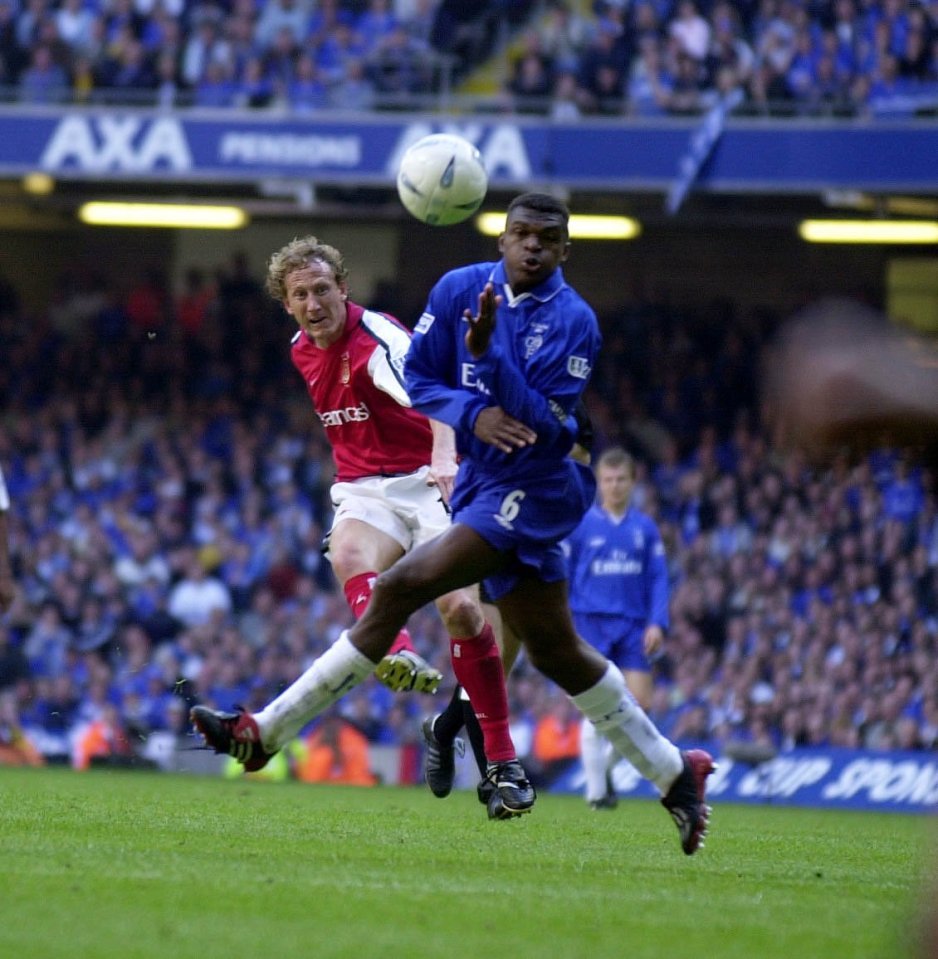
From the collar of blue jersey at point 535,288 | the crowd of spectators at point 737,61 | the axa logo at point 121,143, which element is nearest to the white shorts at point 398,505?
the collar of blue jersey at point 535,288

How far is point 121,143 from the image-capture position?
2111 centimetres

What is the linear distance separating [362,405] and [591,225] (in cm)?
1489

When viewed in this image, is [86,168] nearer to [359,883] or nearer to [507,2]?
[507,2]

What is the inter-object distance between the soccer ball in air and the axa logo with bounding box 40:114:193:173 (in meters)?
12.5

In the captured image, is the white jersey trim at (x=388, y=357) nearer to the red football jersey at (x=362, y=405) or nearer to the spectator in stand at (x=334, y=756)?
the red football jersey at (x=362, y=405)

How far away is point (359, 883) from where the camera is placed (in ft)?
19.9

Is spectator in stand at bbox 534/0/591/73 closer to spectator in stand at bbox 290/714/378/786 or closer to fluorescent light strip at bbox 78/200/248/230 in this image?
fluorescent light strip at bbox 78/200/248/230

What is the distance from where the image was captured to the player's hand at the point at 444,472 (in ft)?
25.9

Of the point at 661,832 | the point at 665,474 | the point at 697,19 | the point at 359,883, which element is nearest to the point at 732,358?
the point at 665,474

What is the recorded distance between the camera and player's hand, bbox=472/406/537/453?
6.79 m

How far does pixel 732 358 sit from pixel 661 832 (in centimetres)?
1357

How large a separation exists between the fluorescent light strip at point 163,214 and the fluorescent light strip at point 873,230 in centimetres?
704

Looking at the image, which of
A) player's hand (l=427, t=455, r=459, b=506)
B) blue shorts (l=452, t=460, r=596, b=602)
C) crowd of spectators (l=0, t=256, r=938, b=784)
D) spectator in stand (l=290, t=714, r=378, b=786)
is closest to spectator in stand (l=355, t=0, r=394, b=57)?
crowd of spectators (l=0, t=256, r=938, b=784)

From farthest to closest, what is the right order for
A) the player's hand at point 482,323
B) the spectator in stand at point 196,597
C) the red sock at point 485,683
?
1. the spectator in stand at point 196,597
2. the red sock at point 485,683
3. the player's hand at point 482,323
